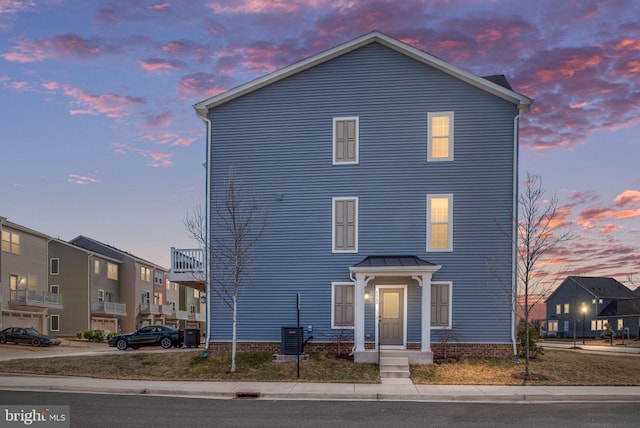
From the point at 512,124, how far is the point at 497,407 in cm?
1171

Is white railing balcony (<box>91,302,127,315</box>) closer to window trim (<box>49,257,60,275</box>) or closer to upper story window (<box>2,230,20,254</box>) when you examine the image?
window trim (<box>49,257,60,275</box>)

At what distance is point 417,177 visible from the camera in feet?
72.5

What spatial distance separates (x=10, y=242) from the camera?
4316cm

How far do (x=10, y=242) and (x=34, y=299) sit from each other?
5.03 metres

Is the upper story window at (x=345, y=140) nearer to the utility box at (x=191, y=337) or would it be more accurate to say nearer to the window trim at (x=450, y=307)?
the window trim at (x=450, y=307)

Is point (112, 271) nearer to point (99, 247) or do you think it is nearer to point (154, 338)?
point (99, 247)

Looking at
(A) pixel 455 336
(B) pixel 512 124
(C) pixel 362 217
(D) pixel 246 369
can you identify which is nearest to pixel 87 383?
(D) pixel 246 369

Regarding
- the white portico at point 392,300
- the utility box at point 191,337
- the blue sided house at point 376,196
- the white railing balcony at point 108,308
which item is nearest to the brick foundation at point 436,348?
the blue sided house at point 376,196

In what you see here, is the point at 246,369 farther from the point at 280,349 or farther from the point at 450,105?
the point at 450,105

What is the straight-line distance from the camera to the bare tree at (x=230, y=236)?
22594 millimetres

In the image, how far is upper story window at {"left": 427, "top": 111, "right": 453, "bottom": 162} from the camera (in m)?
22.1

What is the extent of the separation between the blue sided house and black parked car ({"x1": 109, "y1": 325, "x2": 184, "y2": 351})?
7.11m

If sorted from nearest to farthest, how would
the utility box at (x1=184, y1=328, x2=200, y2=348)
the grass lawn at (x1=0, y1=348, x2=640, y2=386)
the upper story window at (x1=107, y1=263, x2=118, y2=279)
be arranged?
the grass lawn at (x1=0, y1=348, x2=640, y2=386) < the utility box at (x1=184, y1=328, x2=200, y2=348) < the upper story window at (x1=107, y1=263, x2=118, y2=279)

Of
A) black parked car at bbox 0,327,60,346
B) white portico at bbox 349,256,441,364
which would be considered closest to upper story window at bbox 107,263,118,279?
black parked car at bbox 0,327,60,346
